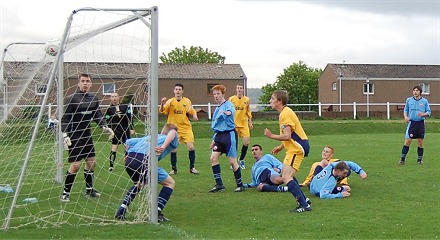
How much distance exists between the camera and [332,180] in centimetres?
1148

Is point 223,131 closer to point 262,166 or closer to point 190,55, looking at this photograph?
point 262,166

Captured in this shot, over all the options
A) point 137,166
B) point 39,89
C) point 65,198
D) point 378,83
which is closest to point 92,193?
point 65,198

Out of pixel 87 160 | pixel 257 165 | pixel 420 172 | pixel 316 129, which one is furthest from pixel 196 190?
pixel 316 129

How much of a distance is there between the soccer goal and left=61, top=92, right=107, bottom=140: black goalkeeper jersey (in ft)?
0.77

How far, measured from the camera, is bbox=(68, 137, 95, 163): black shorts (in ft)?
35.8

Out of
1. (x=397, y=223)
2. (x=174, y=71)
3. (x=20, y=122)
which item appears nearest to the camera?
(x=397, y=223)

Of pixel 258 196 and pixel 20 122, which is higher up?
pixel 20 122

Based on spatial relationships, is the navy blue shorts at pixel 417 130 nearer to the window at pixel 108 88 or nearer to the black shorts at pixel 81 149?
the window at pixel 108 88

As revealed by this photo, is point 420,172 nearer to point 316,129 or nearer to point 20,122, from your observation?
point 20,122

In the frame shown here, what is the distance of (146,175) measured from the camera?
9.39m

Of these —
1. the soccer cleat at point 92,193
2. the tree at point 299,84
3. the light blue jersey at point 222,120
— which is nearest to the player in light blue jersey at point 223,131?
the light blue jersey at point 222,120

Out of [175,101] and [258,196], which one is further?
[175,101]

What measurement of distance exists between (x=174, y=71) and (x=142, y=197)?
2066 inches

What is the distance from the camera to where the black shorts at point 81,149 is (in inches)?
429
